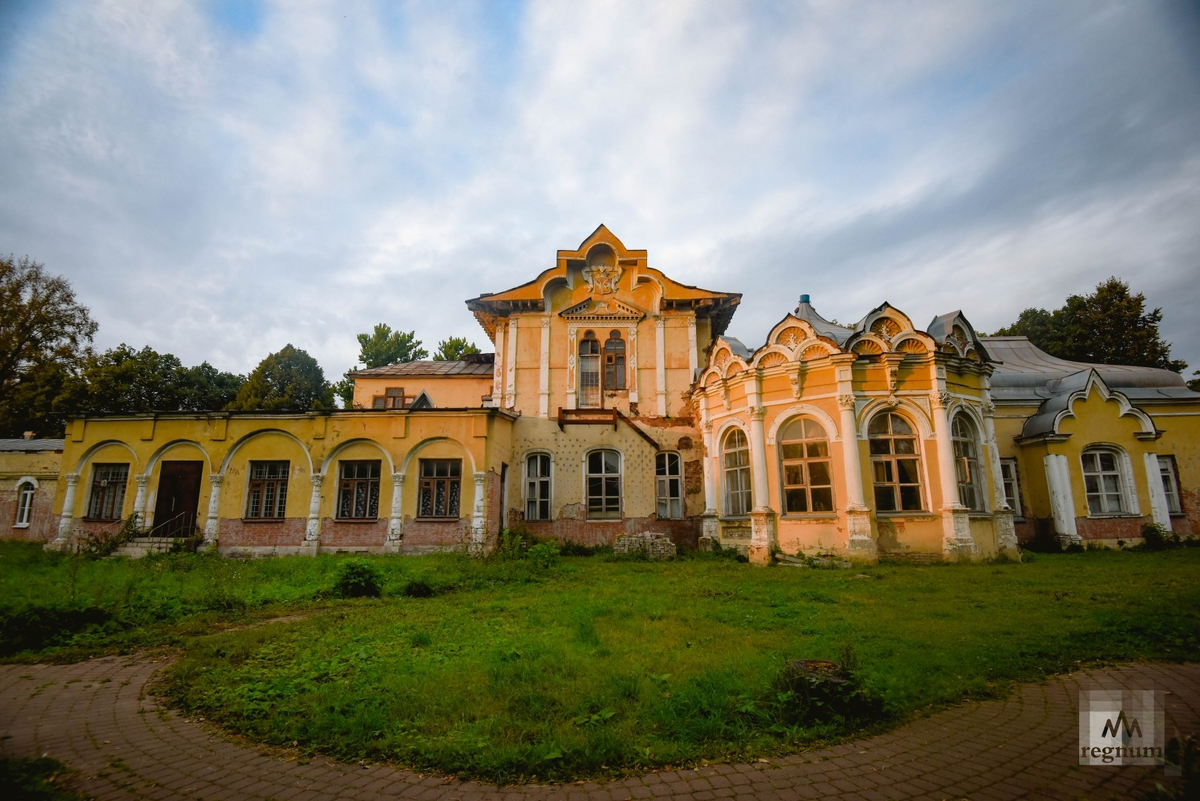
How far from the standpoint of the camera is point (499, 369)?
19250 millimetres

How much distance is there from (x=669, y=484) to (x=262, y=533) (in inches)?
481

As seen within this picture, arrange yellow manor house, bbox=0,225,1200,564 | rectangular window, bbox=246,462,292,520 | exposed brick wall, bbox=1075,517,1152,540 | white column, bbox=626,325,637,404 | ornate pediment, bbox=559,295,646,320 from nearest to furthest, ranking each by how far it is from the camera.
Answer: yellow manor house, bbox=0,225,1200,564 → exposed brick wall, bbox=1075,517,1152,540 → rectangular window, bbox=246,462,292,520 → white column, bbox=626,325,637,404 → ornate pediment, bbox=559,295,646,320

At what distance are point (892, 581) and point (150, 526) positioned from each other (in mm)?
19805

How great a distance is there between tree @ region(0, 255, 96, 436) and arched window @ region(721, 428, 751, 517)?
109ft

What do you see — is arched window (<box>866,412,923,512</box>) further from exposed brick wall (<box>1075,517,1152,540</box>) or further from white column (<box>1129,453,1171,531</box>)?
white column (<box>1129,453,1171,531</box>)

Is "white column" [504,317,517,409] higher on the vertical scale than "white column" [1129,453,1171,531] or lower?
higher

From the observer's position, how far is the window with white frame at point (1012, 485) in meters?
17.8

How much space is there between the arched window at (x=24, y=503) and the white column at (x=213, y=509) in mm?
11515

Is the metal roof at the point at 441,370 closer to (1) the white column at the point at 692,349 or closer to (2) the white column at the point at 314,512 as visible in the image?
(2) the white column at the point at 314,512

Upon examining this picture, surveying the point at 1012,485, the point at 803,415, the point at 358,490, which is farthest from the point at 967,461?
the point at 358,490

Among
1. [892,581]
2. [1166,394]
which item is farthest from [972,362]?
[1166,394]

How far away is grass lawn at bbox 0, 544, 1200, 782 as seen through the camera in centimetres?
406

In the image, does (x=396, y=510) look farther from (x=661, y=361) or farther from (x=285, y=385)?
(x=285, y=385)

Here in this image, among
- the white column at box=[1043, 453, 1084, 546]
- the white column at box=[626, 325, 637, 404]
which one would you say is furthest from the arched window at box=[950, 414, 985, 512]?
the white column at box=[626, 325, 637, 404]
